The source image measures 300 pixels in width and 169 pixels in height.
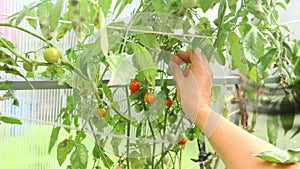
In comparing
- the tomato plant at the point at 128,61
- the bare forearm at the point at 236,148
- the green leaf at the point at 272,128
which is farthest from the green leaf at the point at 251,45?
the green leaf at the point at 272,128

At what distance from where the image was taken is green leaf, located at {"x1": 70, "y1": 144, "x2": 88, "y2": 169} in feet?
2.51

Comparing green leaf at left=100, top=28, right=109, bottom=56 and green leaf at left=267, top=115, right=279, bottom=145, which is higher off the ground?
green leaf at left=100, top=28, right=109, bottom=56

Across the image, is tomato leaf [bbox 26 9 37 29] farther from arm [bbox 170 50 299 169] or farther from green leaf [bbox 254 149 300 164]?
green leaf [bbox 254 149 300 164]

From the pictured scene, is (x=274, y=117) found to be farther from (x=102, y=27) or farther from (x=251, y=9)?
(x=102, y=27)

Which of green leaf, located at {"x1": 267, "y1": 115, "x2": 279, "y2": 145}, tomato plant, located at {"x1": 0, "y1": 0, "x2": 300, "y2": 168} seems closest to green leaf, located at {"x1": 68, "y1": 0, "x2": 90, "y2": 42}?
tomato plant, located at {"x1": 0, "y1": 0, "x2": 300, "y2": 168}

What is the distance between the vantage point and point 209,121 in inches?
28.5

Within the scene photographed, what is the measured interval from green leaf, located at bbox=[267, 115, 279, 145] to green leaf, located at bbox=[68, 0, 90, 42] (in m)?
0.77

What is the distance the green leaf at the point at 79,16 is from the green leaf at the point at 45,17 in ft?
0.11

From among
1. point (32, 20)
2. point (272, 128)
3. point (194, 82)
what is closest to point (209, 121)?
point (194, 82)

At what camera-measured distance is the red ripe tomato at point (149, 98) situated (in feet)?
2.42

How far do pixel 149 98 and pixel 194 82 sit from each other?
8 centimetres

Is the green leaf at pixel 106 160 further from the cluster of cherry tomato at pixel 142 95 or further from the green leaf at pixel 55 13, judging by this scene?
the green leaf at pixel 55 13

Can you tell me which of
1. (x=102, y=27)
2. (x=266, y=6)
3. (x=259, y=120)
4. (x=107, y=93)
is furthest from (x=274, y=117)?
(x=102, y=27)

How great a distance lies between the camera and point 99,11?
1.82 feet
